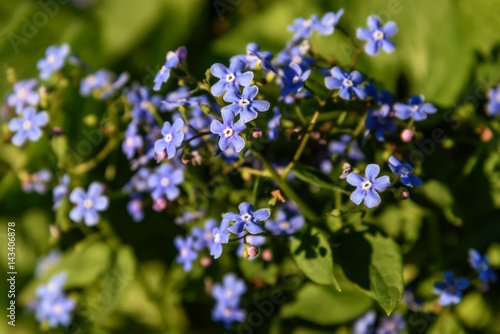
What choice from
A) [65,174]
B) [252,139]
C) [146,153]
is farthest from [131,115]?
[252,139]

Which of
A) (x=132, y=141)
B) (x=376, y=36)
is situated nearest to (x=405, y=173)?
(x=376, y=36)

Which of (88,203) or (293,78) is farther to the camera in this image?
(88,203)

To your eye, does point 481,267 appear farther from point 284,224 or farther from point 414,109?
point 284,224

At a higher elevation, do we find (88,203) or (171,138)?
(171,138)

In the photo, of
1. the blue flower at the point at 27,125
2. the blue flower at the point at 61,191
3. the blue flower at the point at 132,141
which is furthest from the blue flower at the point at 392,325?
the blue flower at the point at 27,125

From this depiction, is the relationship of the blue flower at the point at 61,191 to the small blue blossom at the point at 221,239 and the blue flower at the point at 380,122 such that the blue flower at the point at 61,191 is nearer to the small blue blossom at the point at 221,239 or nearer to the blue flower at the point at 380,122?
the small blue blossom at the point at 221,239

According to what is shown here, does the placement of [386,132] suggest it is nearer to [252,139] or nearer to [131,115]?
[252,139]

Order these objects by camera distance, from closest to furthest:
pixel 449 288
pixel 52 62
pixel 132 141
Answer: pixel 449 288 → pixel 132 141 → pixel 52 62
